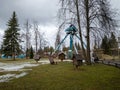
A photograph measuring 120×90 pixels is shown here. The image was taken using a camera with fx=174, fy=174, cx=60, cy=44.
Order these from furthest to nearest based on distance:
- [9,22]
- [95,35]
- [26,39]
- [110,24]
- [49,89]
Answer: [26,39]
[9,22]
[95,35]
[110,24]
[49,89]

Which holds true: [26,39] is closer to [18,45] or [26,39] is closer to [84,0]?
[18,45]

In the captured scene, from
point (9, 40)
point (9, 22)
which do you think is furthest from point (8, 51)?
point (9, 22)

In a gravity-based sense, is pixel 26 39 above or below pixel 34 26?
below

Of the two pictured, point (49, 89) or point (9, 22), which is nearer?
point (49, 89)

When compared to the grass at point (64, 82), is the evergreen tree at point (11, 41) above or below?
above

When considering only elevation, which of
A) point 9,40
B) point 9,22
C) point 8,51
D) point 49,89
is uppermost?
point 9,22

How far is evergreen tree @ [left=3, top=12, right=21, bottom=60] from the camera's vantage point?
137 feet

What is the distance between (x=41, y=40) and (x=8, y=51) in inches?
586

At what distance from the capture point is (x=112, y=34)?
682 inches

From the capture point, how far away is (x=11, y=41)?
138 ft

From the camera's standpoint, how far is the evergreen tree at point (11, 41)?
41688 mm

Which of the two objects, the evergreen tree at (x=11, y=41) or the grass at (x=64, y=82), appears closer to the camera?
the grass at (x=64, y=82)

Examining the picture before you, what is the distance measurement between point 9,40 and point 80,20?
27.3 metres

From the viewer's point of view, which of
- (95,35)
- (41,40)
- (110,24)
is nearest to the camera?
(110,24)
